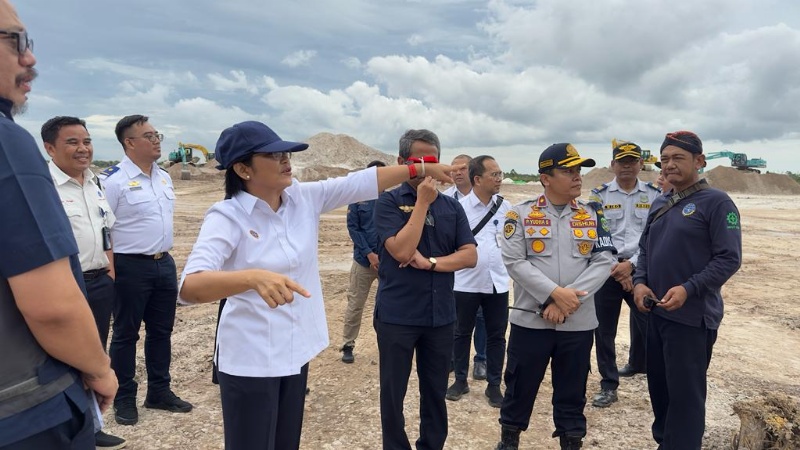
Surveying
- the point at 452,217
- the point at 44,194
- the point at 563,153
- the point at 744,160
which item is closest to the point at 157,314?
the point at 452,217

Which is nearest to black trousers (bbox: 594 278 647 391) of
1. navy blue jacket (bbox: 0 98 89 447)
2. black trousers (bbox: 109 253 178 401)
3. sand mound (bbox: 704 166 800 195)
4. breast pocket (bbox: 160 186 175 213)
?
black trousers (bbox: 109 253 178 401)

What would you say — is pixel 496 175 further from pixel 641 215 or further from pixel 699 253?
pixel 699 253

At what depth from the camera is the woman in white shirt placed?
1.99m

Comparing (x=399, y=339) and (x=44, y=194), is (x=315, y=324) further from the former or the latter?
(x=44, y=194)

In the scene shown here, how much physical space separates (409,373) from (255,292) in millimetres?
1420

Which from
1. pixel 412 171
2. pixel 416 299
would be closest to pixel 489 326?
pixel 416 299

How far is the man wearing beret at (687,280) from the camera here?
2.92 metres

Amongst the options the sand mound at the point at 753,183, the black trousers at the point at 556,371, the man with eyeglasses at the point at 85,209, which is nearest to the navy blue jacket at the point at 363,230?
the black trousers at the point at 556,371

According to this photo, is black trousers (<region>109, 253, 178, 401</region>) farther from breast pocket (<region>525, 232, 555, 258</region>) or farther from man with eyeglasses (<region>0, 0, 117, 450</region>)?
breast pocket (<region>525, 232, 555, 258</region>)

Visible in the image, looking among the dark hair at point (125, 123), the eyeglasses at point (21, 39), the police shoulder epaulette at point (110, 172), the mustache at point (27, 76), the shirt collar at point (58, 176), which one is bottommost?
the shirt collar at point (58, 176)

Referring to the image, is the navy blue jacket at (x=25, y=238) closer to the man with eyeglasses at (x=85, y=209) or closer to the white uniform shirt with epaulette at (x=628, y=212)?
the man with eyeglasses at (x=85, y=209)

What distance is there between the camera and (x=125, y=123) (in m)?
4.12

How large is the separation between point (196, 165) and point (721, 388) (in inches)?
1583

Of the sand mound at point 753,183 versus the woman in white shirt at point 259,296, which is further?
the sand mound at point 753,183
